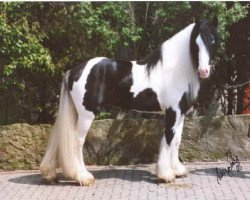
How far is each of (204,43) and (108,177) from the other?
8.25 feet

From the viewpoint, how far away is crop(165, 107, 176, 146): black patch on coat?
6.75 metres

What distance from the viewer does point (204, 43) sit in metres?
6.32

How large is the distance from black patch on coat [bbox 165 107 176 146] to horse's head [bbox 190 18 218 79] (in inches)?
29.2

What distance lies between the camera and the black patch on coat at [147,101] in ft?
22.3

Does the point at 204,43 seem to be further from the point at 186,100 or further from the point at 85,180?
the point at 85,180

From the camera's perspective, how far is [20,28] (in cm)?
786

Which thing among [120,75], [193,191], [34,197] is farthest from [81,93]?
[193,191]

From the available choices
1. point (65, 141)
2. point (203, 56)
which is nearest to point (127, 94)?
point (65, 141)

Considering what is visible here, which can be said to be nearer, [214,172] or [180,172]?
[180,172]

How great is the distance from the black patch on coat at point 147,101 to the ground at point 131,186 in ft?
3.53

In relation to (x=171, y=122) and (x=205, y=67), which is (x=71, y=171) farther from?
(x=205, y=67)

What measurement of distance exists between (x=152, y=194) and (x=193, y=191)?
1.86 feet

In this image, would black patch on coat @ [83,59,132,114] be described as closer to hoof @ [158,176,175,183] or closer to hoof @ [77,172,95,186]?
hoof @ [77,172,95,186]

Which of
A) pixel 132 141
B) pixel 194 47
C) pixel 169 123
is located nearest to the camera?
pixel 194 47
